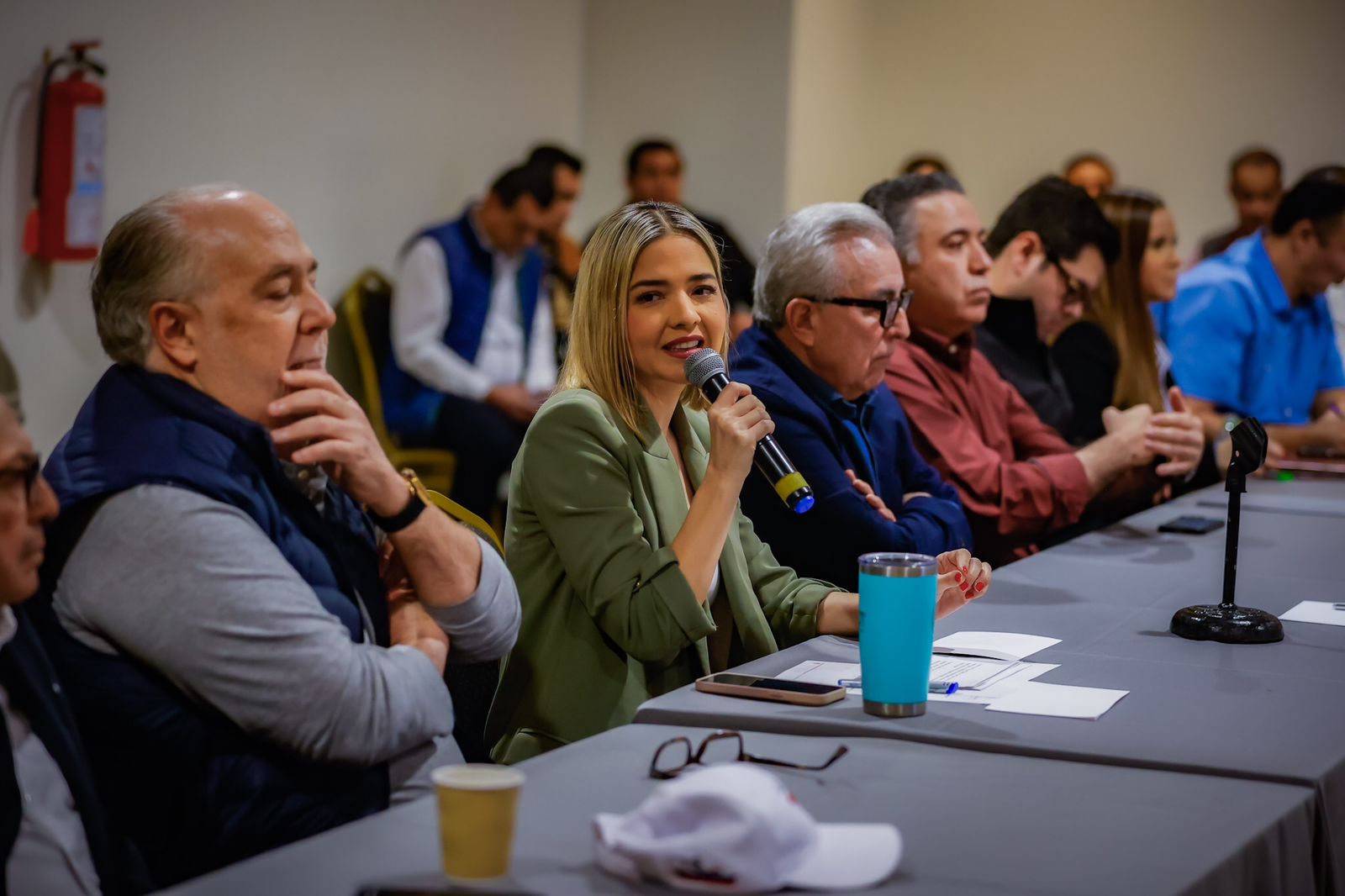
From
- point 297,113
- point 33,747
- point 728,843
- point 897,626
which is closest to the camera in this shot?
point 728,843

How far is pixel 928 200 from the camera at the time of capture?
3.26 m

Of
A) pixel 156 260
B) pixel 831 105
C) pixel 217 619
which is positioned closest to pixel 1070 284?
pixel 156 260

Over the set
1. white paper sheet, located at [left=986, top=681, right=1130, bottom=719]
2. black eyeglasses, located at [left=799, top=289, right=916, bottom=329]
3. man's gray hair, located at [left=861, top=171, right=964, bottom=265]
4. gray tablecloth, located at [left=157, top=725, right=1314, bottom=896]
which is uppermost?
man's gray hair, located at [left=861, top=171, right=964, bottom=265]

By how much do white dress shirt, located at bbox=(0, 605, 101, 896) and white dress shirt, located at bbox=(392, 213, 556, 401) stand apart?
160 inches

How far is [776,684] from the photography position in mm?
1672

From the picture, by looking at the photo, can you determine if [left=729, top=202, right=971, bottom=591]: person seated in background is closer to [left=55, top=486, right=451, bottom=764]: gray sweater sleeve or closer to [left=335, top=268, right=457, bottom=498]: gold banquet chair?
[left=55, top=486, right=451, bottom=764]: gray sweater sleeve

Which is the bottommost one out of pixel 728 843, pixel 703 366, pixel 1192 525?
pixel 1192 525

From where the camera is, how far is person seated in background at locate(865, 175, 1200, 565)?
314cm

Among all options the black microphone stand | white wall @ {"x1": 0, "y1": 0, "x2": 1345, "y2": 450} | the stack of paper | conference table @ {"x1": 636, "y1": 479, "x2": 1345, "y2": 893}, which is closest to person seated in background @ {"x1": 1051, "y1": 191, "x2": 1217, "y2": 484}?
conference table @ {"x1": 636, "y1": 479, "x2": 1345, "y2": 893}

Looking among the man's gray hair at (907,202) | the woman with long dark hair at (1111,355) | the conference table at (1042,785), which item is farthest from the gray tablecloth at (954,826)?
the woman with long dark hair at (1111,355)

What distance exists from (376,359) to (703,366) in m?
3.72

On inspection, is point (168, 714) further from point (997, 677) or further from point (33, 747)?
point (997, 677)

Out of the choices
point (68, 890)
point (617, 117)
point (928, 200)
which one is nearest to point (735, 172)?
point (617, 117)

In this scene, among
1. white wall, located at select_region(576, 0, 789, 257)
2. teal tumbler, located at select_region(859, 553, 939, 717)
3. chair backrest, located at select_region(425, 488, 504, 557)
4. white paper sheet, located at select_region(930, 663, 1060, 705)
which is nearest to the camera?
teal tumbler, located at select_region(859, 553, 939, 717)
